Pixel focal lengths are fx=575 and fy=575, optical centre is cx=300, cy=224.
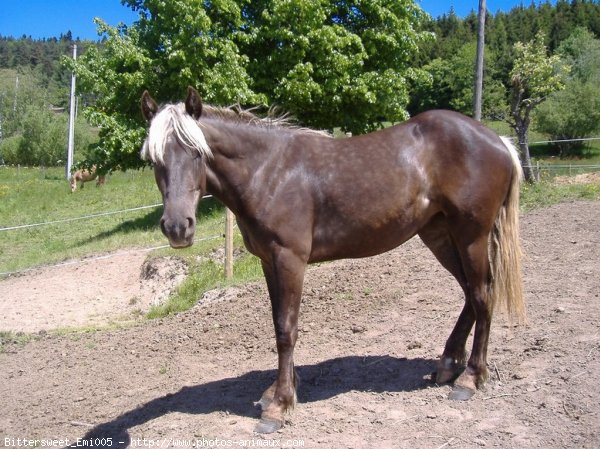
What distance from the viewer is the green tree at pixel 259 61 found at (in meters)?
14.7

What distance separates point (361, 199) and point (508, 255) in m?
1.19

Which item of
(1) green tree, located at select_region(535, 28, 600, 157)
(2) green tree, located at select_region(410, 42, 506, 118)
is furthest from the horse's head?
(2) green tree, located at select_region(410, 42, 506, 118)

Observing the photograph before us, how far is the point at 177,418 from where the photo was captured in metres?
4.09

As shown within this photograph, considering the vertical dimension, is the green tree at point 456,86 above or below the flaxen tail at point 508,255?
above

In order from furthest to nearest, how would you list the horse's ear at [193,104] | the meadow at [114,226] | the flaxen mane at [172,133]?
the meadow at [114,226]
the horse's ear at [193,104]
the flaxen mane at [172,133]

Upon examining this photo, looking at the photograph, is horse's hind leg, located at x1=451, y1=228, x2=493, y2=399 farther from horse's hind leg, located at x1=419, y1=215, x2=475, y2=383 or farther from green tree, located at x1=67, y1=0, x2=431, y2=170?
green tree, located at x1=67, y1=0, x2=431, y2=170

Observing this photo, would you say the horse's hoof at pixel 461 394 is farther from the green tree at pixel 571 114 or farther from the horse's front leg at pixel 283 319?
the green tree at pixel 571 114

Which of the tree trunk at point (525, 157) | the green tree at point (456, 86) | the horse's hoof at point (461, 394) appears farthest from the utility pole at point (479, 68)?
the green tree at point (456, 86)

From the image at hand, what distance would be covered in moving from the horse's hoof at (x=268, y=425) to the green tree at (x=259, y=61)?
11.3 metres

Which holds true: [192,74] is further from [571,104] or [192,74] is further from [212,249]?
[571,104]

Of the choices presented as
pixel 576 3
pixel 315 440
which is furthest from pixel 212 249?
pixel 576 3

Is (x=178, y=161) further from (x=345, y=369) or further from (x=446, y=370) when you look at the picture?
(x=446, y=370)

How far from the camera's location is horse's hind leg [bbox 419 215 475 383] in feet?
13.9

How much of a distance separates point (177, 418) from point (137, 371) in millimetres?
1328
